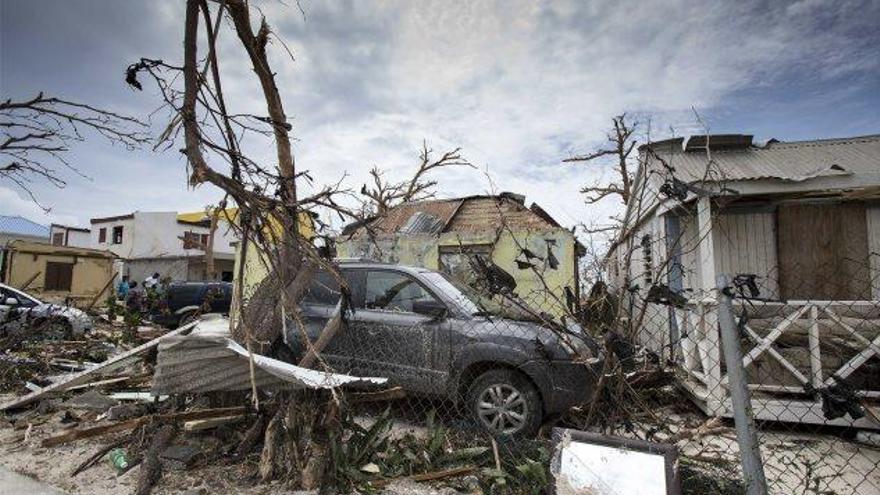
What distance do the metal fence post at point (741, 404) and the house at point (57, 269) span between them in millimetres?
25602

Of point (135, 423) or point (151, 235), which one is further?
point (151, 235)

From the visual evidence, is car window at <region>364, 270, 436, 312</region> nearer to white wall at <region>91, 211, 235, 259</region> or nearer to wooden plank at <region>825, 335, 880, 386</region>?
wooden plank at <region>825, 335, 880, 386</region>

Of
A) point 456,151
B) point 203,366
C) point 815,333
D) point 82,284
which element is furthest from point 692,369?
point 82,284

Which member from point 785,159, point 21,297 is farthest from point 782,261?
point 21,297

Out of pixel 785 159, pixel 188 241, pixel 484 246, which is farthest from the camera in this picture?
pixel 188 241

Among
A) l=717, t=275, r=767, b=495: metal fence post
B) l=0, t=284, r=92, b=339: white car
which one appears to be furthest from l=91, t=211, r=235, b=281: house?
l=717, t=275, r=767, b=495: metal fence post

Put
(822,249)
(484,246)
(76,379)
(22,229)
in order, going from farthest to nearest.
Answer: (22,229) < (484,246) < (822,249) < (76,379)

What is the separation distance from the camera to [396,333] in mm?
5289

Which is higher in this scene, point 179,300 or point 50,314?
point 179,300

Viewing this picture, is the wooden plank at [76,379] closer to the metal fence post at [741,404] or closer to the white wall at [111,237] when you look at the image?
the metal fence post at [741,404]

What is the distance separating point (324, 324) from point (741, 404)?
4.63 metres

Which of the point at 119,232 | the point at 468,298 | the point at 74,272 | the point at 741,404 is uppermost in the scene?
the point at 119,232

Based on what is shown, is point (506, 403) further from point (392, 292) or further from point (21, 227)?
point (21, 227)

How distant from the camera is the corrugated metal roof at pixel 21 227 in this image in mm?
42062
